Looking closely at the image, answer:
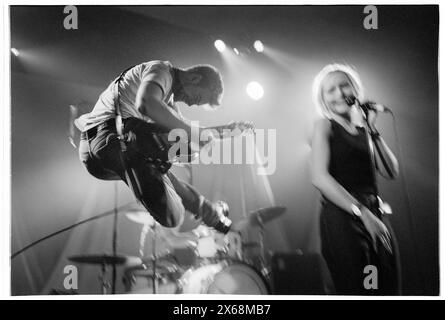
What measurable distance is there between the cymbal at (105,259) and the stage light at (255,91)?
4.24 feet

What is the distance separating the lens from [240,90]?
3.59 meters

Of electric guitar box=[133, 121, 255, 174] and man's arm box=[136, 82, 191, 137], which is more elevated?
man's arm box=[136, 82, 191, 137]

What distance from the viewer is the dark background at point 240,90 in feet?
11.6

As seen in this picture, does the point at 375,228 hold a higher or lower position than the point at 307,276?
higher

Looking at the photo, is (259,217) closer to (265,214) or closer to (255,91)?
(265,214)

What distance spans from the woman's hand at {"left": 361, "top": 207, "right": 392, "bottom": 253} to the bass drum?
75 centimetres

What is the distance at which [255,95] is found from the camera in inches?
141

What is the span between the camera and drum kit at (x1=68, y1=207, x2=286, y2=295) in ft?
11.5

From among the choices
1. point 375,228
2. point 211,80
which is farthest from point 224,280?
point 211,80

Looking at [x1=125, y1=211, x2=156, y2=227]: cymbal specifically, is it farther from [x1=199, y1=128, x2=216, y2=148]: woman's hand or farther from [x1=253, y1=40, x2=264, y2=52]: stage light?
[x1=253, y1=40, x2=264, y2=52]: stage light

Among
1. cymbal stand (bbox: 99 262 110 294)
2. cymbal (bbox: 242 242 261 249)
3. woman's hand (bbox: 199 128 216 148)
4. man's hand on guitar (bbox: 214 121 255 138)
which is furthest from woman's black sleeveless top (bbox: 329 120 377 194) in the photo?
cymbal stand (bbox: 99 262 110 294)

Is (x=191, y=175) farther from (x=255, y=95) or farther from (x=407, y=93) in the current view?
(x=407, y=93)

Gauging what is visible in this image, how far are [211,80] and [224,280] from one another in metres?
1.30

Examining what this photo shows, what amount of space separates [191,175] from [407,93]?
59.2 inches
